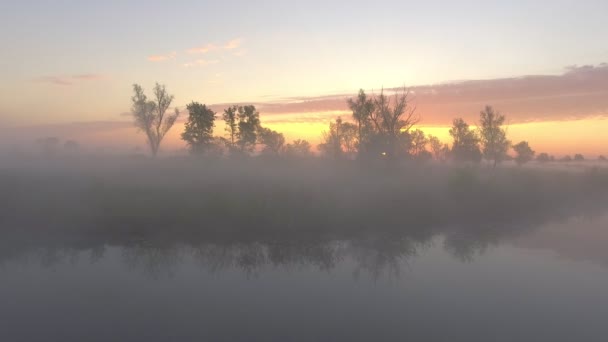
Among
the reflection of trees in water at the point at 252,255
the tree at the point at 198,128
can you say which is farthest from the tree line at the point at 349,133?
the reflection of trees in water at the point at 252,255

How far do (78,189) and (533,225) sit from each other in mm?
45863

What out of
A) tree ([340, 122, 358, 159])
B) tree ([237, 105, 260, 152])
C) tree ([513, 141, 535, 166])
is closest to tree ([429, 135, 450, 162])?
tree ([513, 141, 535, 166])

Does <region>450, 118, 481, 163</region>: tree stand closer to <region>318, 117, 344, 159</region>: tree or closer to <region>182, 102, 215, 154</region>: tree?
<region>318, 117, 344, 159</region>: tree

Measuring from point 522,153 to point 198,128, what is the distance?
104 m

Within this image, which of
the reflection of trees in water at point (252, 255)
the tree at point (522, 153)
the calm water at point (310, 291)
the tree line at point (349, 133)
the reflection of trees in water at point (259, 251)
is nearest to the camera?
the calm water at point (310, 291)

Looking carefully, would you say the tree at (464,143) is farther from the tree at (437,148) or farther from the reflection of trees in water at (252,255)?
the reflection of trees in water at (252,255)

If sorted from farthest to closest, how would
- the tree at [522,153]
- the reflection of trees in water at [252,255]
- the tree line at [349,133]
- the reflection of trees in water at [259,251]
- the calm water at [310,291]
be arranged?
the tree at [522,153], the tree line at [349,133], the reflection of trees in water at [259,251], the reflection of trees in water at [252,255], the calm water at [310,291]

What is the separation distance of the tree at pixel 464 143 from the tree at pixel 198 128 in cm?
6039

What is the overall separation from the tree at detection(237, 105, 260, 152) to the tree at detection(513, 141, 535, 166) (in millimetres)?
91822

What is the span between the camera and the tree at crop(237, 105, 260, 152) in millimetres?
68250

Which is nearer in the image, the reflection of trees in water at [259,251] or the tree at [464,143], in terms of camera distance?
the reflection of trees in water at [259,251]

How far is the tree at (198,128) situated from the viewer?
65750 mm

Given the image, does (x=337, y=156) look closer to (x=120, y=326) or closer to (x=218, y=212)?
(x=218, y=212)

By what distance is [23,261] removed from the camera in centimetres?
2292
